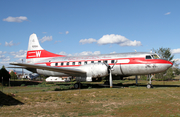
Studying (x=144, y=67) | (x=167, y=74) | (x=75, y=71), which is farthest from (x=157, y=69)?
(x=167, y=74)

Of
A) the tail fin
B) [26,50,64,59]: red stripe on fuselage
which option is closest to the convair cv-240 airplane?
[26,50,64,59]: red stripe on fuselage

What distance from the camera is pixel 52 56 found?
25562 mm

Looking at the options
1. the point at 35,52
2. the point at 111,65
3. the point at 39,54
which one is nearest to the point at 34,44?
the point at 35,52

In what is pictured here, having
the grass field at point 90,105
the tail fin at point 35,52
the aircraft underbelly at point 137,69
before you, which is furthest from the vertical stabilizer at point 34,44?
the aircraft underbelly at point 137,69

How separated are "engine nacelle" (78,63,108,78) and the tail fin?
8.12 m

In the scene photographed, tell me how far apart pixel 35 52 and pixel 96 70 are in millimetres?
12071

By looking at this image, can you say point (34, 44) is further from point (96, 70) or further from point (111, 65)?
point (111, 65)

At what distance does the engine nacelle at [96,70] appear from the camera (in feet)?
61.6

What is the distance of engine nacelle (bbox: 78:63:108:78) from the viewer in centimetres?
1877

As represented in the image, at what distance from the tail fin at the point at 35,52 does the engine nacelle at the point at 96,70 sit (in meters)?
8.12

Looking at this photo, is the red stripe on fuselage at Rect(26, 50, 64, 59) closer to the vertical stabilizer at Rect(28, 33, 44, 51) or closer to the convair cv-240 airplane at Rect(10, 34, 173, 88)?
the vertical stabilizer at Rect(28, 33, 44, 51)

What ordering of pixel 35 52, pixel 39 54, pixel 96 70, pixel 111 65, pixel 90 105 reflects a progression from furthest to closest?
1. pixel 35 52
2. pixel 39 54
3. pixel 111 65
4. pixel 96 70
5. pixel 90 105

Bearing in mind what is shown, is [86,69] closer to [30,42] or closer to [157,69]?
[157,69]

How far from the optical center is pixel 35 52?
26.3 metres
